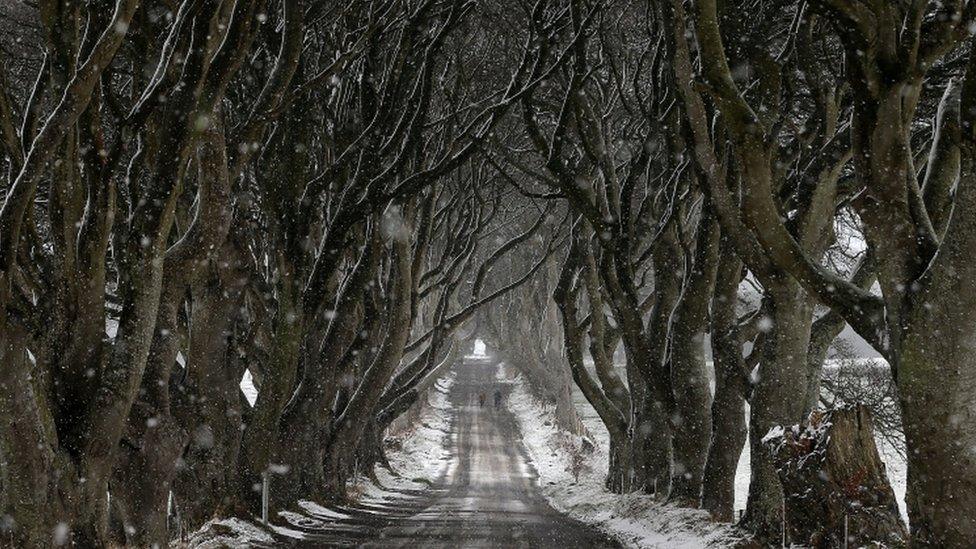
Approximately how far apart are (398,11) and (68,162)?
7638 millimetres

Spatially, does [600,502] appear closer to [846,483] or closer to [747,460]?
[846,483]

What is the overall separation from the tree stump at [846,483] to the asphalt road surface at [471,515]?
457cm

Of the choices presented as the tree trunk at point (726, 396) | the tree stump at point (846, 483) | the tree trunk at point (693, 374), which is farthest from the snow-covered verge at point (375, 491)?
the tree stump at point (846, 483)

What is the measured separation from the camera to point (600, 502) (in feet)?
58.7

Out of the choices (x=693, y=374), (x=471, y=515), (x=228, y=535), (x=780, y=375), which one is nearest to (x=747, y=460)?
(x=471, y=515)

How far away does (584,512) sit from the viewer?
16953 mm

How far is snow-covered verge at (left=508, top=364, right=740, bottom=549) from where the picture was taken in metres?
10.5

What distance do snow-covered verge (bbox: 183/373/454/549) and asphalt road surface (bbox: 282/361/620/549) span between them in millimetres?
250

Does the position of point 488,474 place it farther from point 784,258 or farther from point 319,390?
point 784,258

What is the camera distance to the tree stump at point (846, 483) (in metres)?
6.84

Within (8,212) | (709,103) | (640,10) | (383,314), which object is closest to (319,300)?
(383,314)

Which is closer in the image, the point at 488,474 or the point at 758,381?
the point at 758,381

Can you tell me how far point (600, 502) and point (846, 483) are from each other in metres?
11.4

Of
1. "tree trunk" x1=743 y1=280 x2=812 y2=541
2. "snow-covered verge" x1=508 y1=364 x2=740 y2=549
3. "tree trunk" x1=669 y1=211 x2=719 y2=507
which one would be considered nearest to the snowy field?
"snow-covered verge" x1=508 y1=364 x2=740 y2=549
